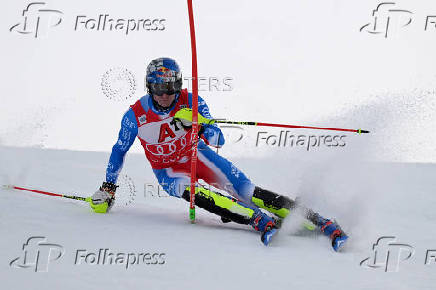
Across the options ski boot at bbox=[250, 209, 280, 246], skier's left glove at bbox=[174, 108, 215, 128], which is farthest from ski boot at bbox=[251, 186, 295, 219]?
skier's left glove at bbox=[174, 108, 215, 128]

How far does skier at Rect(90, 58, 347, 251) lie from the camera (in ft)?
13.3

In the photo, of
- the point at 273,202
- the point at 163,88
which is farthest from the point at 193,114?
the point at 273,202

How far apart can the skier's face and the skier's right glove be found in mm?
922

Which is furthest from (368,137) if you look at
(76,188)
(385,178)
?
(76,188)

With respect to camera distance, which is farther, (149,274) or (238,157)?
(238,157)

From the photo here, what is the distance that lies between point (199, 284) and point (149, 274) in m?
0.30

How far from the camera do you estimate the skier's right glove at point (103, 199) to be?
177 inches

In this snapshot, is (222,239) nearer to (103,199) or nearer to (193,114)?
(193,114)

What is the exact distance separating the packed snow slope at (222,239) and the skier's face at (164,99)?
100cm

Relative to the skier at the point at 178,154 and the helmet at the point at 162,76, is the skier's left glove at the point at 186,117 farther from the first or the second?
the helmet at the point at 162,76

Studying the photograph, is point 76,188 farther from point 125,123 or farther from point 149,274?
point 149,274

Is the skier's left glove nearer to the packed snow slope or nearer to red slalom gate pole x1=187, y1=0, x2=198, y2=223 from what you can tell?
red slalom gate pole x1=187, y1=0, x2=198, y2=223

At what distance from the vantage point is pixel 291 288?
2.55m

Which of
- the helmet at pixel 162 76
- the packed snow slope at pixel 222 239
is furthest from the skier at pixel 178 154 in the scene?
the packed snow slope at pixel 222 239
